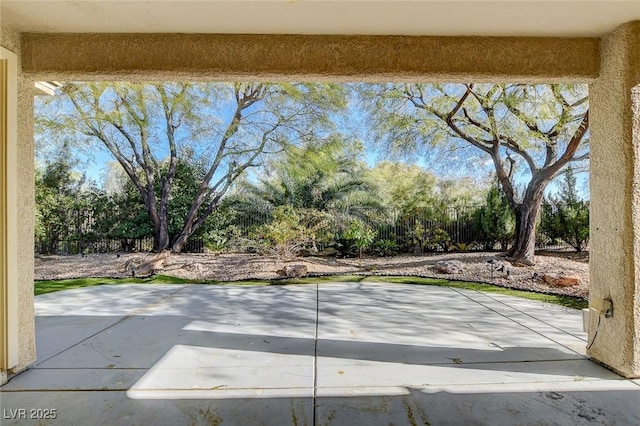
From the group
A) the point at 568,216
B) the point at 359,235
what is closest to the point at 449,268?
the point at 359,235

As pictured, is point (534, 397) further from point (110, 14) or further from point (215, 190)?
point (215, 190)

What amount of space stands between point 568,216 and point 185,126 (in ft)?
44.2

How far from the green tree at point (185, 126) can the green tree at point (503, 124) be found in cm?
206

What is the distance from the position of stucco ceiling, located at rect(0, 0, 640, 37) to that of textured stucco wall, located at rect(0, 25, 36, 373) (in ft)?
1.84

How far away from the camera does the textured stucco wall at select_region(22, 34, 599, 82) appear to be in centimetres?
321

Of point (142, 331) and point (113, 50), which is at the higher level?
point (113, 50)

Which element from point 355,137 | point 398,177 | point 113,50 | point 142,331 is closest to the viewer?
point 113,50

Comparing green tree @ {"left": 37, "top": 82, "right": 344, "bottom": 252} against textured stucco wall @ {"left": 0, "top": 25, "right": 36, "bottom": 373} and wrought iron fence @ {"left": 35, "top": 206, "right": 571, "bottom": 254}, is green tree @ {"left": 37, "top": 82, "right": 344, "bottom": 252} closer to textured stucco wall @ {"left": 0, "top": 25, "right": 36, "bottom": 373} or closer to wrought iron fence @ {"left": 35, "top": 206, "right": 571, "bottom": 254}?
wrought iron fence @ {"left": 35, "top": 206, "right": 571, "bottom": 254}

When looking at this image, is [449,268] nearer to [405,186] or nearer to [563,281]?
[563,281]

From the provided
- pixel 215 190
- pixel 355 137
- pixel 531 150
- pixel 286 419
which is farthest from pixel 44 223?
pixel 531 150

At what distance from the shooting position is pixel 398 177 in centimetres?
1612

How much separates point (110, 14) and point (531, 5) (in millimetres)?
3426

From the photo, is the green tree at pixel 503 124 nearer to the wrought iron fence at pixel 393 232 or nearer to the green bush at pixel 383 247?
the wrought iron fence at pixel 393 232

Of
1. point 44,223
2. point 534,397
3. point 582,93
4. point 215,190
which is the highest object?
point 582,93
